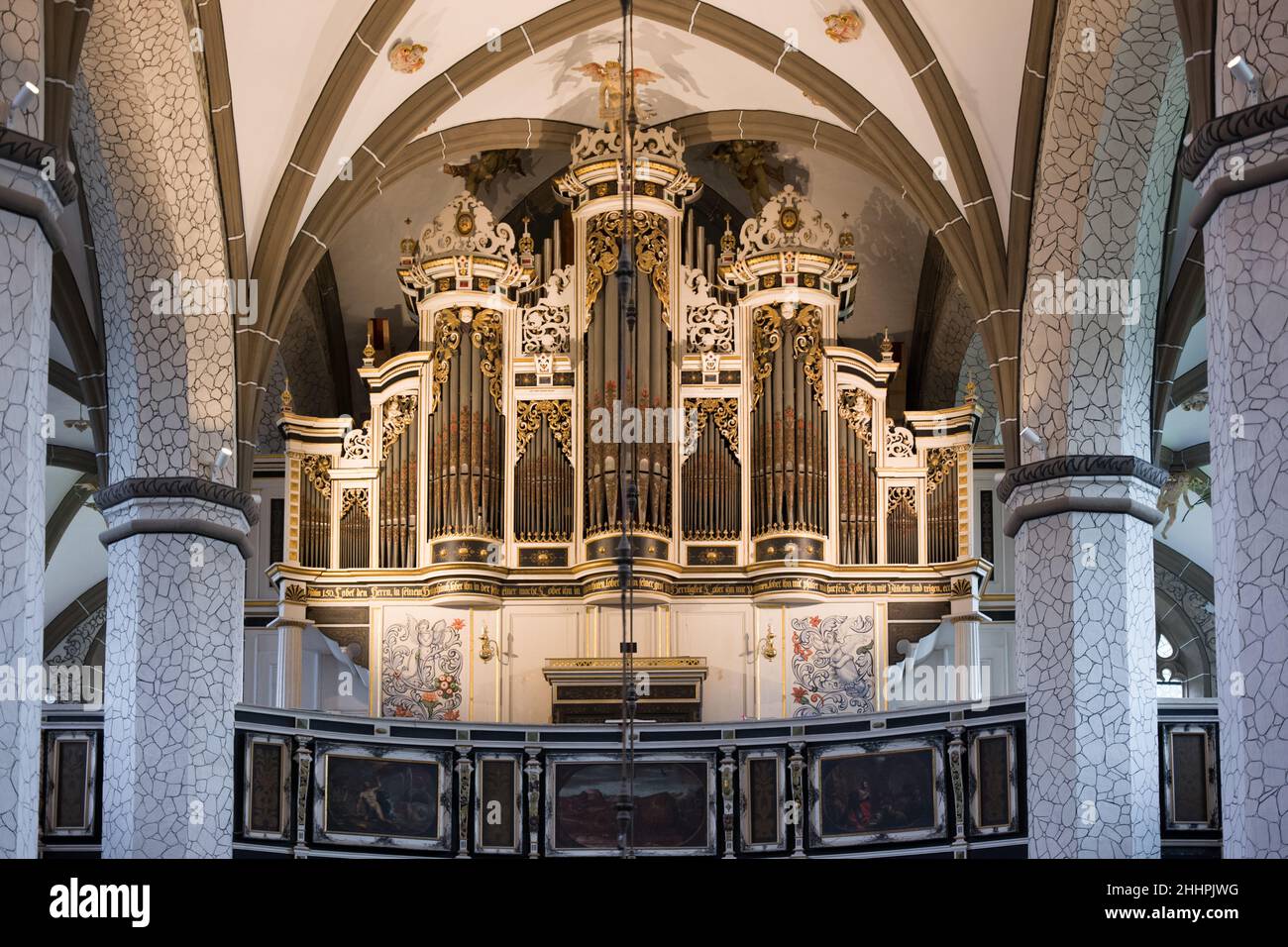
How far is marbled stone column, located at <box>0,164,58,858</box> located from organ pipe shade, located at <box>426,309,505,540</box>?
7090 millimetres

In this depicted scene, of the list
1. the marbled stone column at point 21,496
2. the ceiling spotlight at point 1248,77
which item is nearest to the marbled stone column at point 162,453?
the marbled stone column at point 21,496

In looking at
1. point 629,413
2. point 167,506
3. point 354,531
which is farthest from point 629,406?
point 167,506

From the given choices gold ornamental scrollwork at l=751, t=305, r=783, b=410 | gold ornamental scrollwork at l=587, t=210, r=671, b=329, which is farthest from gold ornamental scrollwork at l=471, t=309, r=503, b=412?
gold ornamental scrollwork at l=751, t=305, r=783, b=410

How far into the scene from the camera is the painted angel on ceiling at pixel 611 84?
17141 millimetres

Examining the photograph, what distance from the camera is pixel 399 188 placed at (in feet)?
61.4

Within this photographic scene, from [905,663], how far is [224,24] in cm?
731

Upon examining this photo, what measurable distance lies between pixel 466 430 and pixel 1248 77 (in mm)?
8885

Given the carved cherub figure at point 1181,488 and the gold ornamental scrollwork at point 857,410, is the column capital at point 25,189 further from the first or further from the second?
the carved cherub figure at point 1181,488

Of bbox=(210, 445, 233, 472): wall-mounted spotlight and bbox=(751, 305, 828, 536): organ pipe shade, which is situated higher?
bbox=(751, 305, 828, 536): organ pipe shade

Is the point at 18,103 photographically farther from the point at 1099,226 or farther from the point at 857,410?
the point at 857,410

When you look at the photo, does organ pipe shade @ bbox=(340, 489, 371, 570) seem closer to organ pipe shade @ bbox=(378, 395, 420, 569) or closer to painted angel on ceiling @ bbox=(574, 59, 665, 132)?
organ pipe shade @ bbox=(378, 395, 420, 569)

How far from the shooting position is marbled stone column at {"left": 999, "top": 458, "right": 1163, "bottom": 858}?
1261cm

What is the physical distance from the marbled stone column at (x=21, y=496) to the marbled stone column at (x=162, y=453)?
3.68 m
